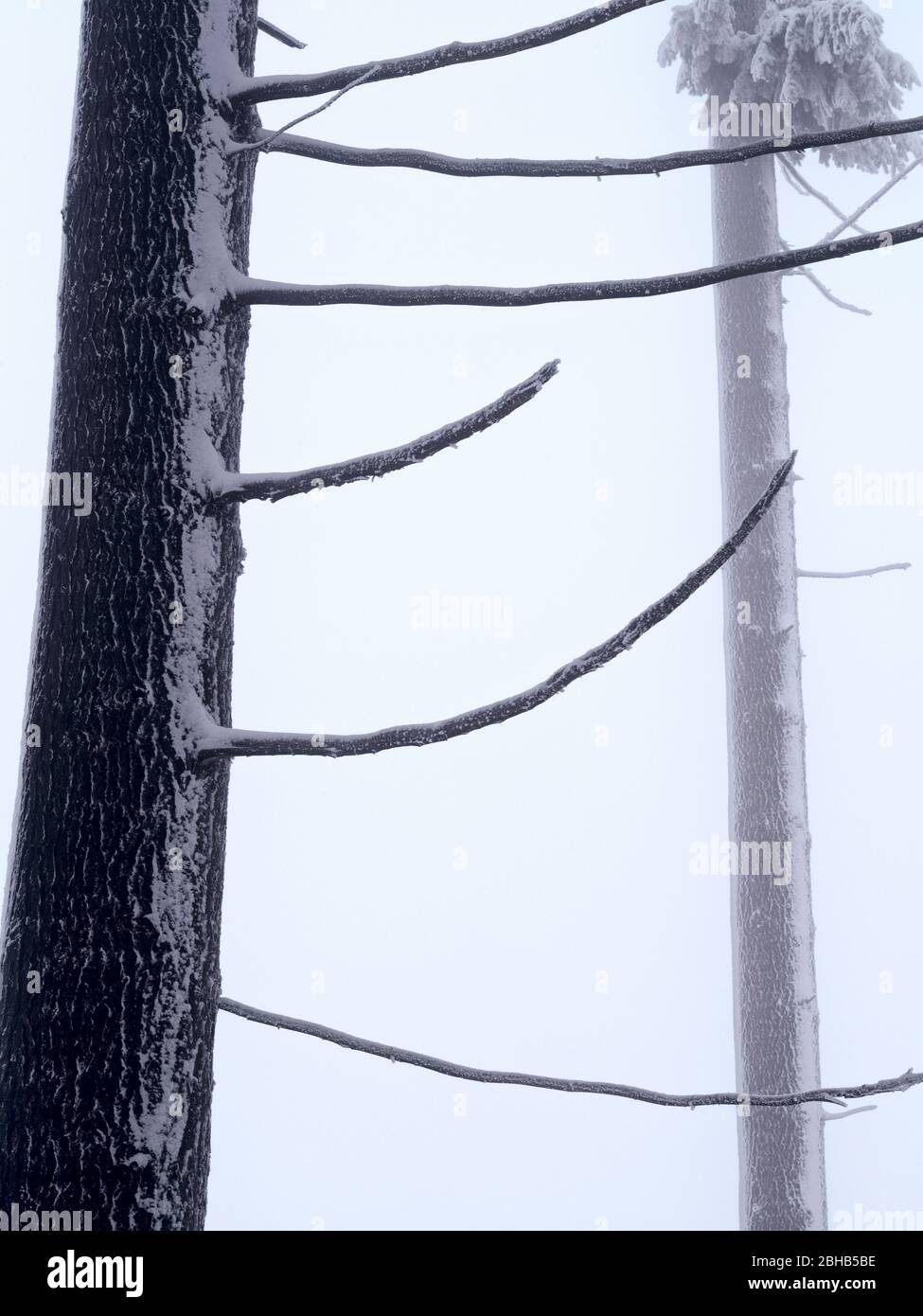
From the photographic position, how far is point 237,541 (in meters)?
1.56

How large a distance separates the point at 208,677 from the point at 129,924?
1.11ft

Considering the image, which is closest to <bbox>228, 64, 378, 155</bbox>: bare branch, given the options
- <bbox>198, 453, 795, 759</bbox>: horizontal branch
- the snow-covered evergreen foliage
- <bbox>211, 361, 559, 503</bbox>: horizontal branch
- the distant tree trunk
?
<bbox>211, 361, 559, 503</bbox>: horizontal branch

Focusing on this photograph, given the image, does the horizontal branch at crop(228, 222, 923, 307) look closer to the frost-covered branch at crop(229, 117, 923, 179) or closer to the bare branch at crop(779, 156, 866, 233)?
the frost-covered branch at crop(229, 117, 923, 179)

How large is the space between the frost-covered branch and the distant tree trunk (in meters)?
3.70

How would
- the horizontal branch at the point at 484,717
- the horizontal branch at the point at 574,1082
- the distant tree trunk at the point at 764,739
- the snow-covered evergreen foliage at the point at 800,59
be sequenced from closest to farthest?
the horizontal branch at the point at 484,717, the horizontal branch at the point at 574,1082, the distant tree trunk at the point at 764,739, the snow-covered evergreen foliage at the point at 800,59

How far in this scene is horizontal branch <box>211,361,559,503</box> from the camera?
1.31m

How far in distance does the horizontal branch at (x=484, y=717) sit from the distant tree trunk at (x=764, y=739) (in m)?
3.83

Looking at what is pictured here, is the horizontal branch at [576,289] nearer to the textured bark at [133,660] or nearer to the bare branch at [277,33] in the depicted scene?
the textured bark at [133,660]

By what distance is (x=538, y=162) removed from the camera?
155 cm

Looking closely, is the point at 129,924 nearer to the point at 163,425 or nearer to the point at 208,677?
the point at 208,677

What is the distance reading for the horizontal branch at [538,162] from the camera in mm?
1491

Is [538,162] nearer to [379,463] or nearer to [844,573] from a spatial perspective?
[379,463]
